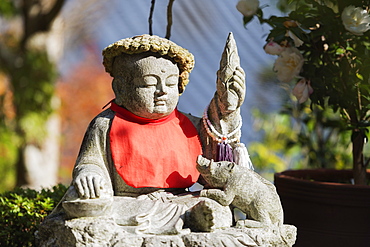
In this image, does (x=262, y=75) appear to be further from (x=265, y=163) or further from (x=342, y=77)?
(x=342, y=77)

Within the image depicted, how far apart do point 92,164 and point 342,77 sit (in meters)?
1.76

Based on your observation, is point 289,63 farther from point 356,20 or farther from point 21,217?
point 21,217

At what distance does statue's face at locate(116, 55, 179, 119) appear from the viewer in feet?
9.21

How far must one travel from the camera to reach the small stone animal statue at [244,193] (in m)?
2.61

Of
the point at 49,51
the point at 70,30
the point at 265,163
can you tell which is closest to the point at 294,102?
the point at 265,163

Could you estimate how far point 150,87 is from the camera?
9.26ft

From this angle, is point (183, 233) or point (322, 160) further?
point (322, 160)

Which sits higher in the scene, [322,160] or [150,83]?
[150,83]

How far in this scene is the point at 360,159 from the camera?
3.64 meters

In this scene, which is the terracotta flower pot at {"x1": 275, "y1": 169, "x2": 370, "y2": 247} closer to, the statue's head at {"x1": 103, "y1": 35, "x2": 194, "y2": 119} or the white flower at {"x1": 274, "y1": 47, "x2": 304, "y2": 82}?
the white flower at {"x1": 274, "y1": 47, "x2": 304, "y2": 82}

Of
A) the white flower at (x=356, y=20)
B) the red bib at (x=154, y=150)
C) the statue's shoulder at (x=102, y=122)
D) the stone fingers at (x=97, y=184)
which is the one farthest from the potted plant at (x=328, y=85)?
the stone fingers at (x=97, y=184)

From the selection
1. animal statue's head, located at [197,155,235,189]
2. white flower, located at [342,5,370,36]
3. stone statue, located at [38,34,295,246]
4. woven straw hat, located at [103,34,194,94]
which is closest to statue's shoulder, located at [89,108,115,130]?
stone statue, located at [38,34,295,246]

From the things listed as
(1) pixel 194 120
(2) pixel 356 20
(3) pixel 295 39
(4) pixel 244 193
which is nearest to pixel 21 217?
(1) pixel 194 120

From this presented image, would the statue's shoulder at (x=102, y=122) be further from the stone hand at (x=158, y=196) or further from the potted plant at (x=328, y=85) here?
the potted plant at (x=328, y=85)
